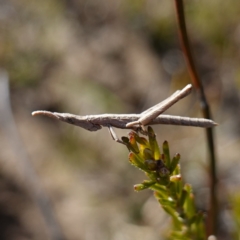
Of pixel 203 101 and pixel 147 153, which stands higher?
pixel 203 101

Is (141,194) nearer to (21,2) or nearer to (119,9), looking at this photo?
(119,9)

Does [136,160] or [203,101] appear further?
[203,101]

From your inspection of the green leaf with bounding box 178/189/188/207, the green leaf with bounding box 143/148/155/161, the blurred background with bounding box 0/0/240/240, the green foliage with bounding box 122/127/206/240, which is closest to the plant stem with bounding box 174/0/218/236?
the green foliage with bounding box 122/127/206/240

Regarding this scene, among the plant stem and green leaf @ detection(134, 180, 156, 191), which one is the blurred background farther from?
green leaf @ detection(134, 180, 156, 191)

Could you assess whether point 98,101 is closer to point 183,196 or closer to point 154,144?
point 183,196

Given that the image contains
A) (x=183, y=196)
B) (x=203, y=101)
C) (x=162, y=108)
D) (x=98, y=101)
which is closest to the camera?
(x=162, y=108)

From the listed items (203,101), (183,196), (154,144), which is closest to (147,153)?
(154,144)

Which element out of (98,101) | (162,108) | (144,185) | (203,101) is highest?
(98,101)
